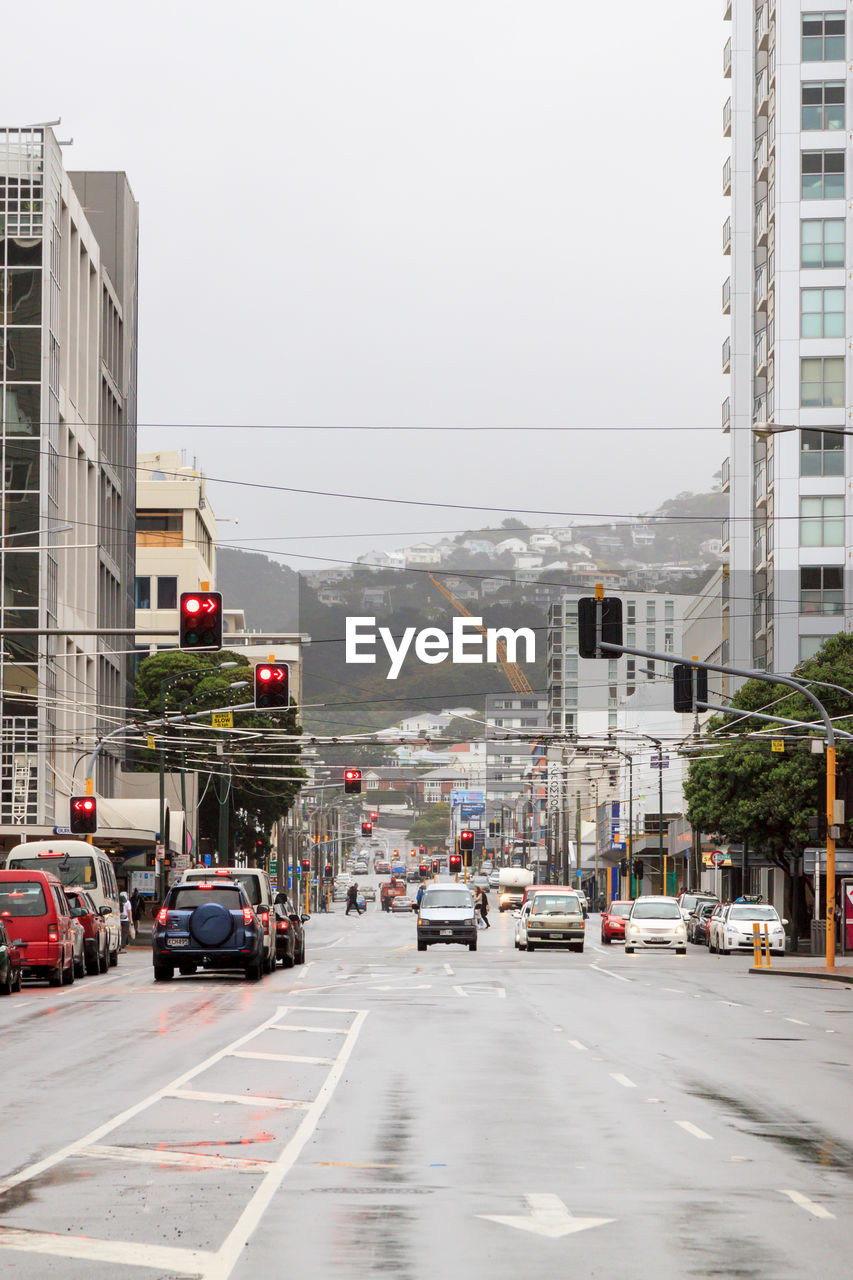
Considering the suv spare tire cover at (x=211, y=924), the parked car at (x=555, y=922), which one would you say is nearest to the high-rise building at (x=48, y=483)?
the parked car at (x=555, y=922)

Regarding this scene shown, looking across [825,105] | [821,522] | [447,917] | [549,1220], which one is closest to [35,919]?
[447,917]

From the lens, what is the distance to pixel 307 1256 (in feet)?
30.9

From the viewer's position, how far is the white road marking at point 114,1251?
916cm

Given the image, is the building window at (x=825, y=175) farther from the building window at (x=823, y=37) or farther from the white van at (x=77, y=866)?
the white van at (x=77, y=866)

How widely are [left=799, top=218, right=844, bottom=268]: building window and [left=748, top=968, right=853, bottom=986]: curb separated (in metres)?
50.0

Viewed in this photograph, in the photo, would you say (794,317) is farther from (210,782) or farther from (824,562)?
(210,782)

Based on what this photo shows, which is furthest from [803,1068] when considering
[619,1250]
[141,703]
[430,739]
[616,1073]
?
[141,703]

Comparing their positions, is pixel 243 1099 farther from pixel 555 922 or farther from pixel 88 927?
pixel 555 922

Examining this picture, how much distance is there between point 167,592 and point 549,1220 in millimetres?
115594

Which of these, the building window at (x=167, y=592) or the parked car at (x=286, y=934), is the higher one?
the building window at (x=167, y=592)

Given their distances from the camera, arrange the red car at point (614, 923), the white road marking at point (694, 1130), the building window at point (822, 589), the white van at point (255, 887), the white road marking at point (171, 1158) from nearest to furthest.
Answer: the white road marking at point (171, 1158), the white road marking at point (694, 1130), the white van at point (255, 887), the red car at point (614, 923), the building window at point (822, 589)

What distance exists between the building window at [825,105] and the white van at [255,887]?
59.0 meters

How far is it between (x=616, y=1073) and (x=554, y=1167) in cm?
678

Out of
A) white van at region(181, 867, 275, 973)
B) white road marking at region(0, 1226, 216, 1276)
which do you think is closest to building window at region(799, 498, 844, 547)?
white van at region(181, 867, 275, 973)
